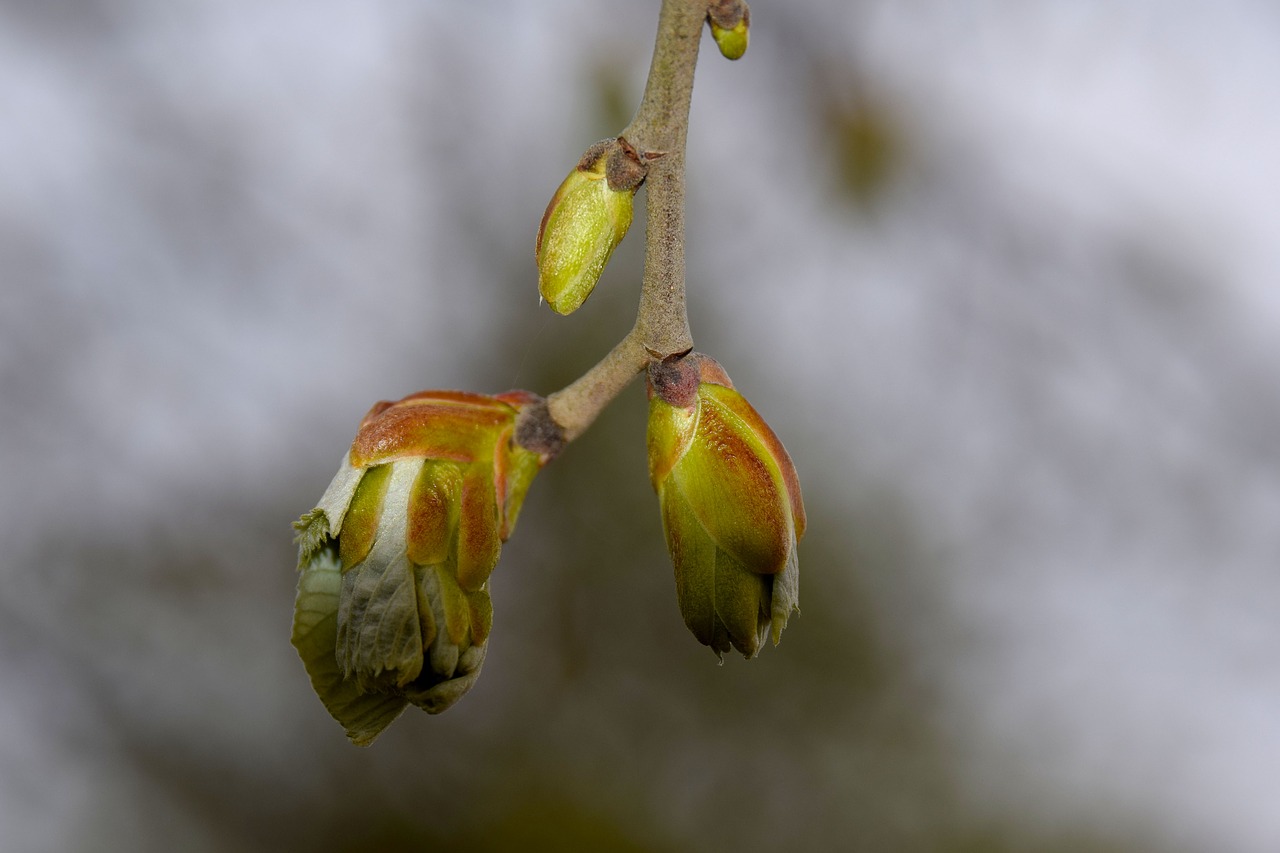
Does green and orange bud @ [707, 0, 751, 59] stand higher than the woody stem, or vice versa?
green and orange bud @ [707, 0, 751, 59]

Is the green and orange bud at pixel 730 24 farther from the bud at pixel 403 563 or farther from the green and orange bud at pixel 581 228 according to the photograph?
the bud at pixel 403 563

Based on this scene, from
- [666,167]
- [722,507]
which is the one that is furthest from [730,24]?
[722,507]

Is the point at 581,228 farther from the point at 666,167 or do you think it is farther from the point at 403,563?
the point at 403,563

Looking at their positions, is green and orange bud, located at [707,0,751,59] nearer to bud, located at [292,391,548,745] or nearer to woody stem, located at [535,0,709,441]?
woody stem, located at [535,0,709,441]

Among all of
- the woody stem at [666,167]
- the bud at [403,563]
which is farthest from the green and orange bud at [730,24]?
the bud at [403,563]

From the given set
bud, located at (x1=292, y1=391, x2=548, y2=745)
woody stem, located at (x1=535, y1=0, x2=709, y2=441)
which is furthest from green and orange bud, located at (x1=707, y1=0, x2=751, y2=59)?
bud, located at (x1=292, y1=391, x2=548, y2=745)

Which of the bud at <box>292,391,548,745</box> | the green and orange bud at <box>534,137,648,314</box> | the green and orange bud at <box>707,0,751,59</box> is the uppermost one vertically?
the green and orange bud at <box>707,0,751,59</box>
